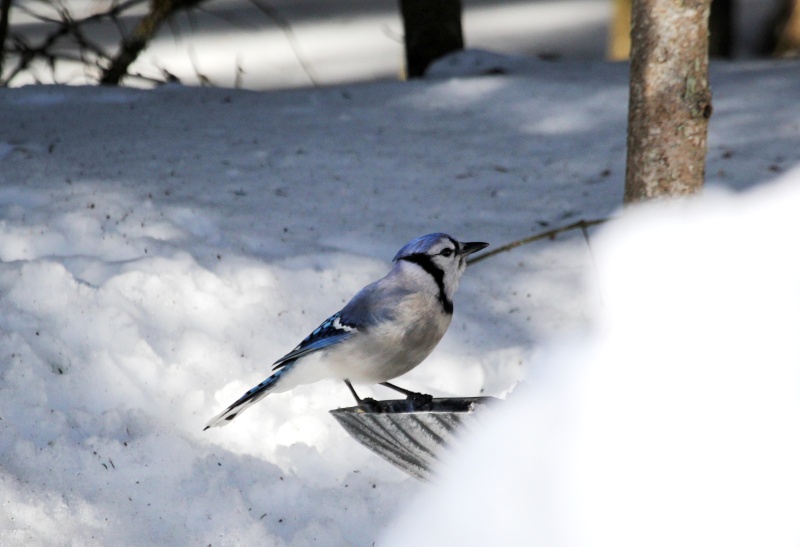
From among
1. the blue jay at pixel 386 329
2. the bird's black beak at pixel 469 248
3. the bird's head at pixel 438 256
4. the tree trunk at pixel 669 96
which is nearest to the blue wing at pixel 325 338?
the blue jay at pixel 386 329

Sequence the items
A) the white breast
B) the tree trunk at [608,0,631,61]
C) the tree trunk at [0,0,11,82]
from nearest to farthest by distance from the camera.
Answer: the white breast → the tree trunk at [0,0,11,82] → the tree trunk at [608,0,631,61]

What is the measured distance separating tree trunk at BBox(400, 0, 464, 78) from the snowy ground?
765 mm

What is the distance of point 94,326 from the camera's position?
3164mm

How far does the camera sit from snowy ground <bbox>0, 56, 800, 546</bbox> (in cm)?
250

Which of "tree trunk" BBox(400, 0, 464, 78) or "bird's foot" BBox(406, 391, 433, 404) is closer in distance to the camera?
"bird's foot" BBox(406, 391, 433, 404)

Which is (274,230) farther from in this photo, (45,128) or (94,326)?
(45,128)

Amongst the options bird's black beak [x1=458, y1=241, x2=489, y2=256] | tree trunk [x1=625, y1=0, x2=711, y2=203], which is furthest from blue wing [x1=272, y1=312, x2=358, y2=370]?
tree trunk [x1=625, y1=0, x2=711, y2=203]

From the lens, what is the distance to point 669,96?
3328 millimetres

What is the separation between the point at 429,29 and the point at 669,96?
153 inches

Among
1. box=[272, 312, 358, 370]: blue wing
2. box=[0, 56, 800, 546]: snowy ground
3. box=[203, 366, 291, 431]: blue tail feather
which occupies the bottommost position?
box=[0, 56, 800, 546]: snowy ground

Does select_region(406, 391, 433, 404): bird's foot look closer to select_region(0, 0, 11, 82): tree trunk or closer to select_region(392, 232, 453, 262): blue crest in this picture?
select_region(392, 232, 453, 262): blue crest

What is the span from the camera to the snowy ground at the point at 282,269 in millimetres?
2502

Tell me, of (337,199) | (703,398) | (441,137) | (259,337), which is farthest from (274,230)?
(703,398)

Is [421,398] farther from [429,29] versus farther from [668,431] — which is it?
[429,29]
